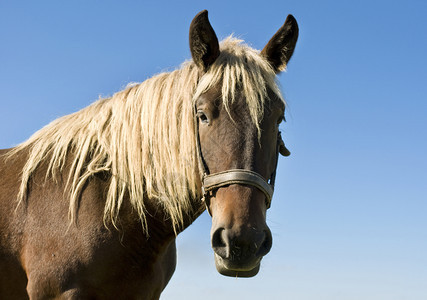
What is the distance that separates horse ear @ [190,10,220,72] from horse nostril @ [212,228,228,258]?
1489 millimetres

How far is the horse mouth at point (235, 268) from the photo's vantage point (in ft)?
10.7

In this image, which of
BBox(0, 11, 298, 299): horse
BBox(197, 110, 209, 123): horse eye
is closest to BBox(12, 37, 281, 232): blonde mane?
BBox(0, 11, 298, 299): horse

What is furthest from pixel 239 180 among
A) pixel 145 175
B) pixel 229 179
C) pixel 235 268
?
pixel 145 175

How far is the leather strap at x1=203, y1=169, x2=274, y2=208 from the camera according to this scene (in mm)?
3381

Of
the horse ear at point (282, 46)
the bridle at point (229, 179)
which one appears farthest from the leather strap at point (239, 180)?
the horse ear at point (282, 46)

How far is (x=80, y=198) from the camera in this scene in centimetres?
394

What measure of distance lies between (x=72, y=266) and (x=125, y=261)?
1.34 ft

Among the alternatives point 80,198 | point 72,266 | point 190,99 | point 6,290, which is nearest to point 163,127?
point 190,99

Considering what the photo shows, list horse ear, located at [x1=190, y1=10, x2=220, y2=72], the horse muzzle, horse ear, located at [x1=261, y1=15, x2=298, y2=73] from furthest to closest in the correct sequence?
horse ear, located at [x1=261, y1=15, x2=298, y2=73] → horse ear, located at [x1=190, y1=10, x2=220, y2=72] → the horse muzzle

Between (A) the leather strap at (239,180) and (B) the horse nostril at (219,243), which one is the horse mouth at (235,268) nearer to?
(B) the horse nostril at (219,243)

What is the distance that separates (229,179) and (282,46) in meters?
1.53

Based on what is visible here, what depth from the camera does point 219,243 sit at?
10.8ft

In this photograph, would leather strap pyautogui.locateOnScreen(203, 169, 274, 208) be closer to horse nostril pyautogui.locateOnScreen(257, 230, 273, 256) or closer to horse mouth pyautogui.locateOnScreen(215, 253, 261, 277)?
horse nostril pyautogui.locateOnScreen(257, 230, 273, 256)

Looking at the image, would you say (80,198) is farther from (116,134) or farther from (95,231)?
(116,134)
